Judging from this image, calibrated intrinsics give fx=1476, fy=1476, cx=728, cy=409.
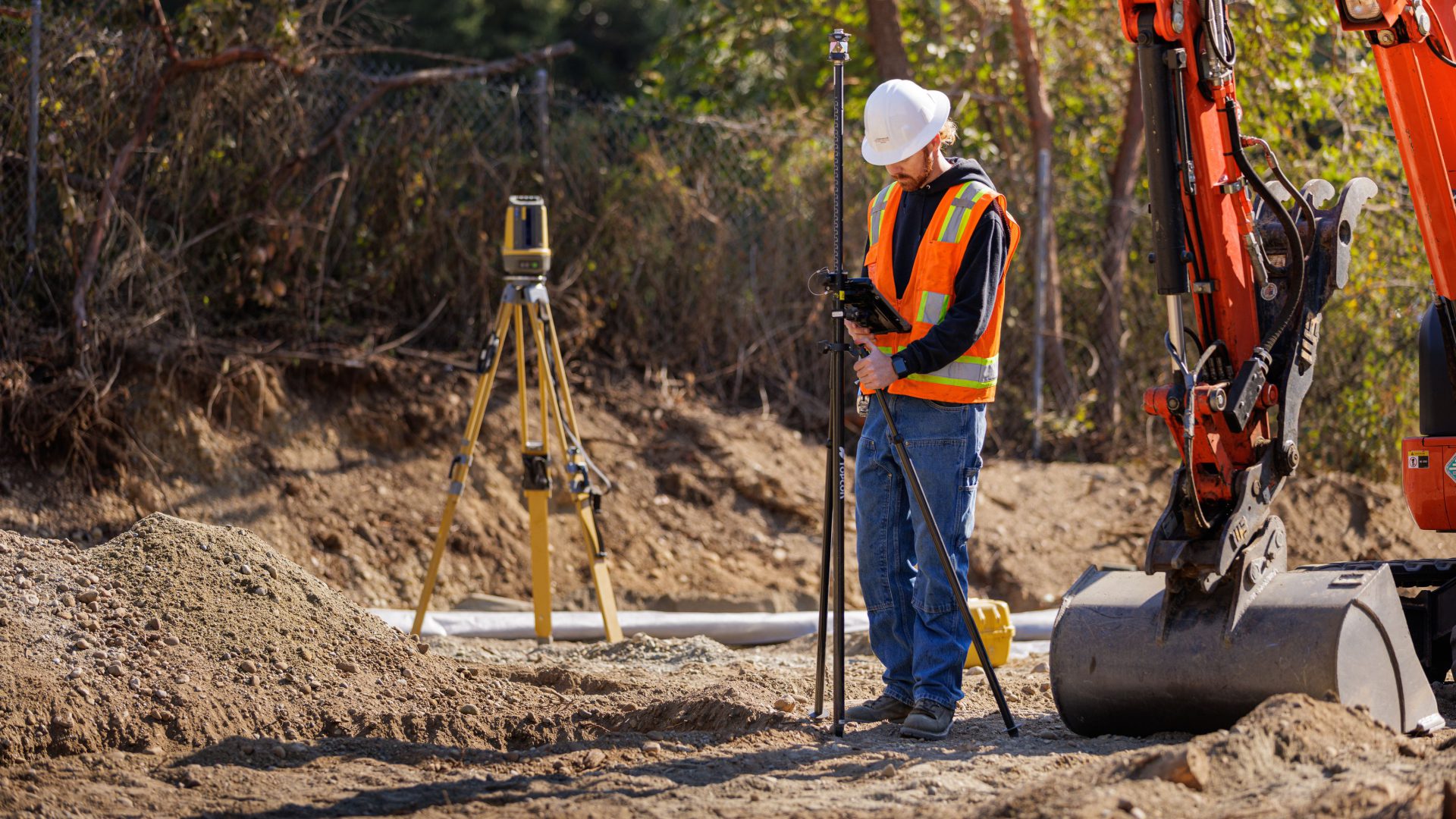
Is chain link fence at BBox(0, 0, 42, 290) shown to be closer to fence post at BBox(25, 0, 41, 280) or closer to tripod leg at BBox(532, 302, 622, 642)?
fence post at BBox(25, 0, 41, 280)

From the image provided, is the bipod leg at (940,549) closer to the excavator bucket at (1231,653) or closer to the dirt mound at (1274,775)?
the excavator bucket at (1231,653)

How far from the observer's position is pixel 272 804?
3.92 m

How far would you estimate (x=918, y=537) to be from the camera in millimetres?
4965

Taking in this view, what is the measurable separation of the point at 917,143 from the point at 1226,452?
1.42 metres

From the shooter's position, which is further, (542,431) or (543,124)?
(543,124)

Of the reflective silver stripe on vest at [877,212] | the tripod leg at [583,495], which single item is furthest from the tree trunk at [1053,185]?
the reflective silver stripe on vest at [877,212]

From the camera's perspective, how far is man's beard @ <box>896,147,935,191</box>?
4.95m

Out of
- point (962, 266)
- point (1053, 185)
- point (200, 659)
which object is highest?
point (1053, 185)

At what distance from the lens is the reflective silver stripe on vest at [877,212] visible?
16.8ft

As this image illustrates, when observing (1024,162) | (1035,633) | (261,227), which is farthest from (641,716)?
(1024,162)

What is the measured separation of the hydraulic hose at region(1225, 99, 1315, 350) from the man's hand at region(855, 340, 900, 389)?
46.8 inches

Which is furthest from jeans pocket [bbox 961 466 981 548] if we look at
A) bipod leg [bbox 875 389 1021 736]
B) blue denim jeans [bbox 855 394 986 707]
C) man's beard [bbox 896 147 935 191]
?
man's beard [bbox 896 147 935 191]

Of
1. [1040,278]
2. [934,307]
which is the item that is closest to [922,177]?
[934,307]

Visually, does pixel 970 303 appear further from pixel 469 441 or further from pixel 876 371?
pixel 469 441
